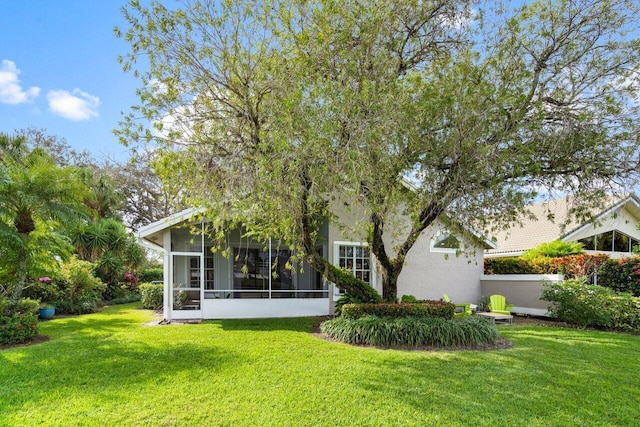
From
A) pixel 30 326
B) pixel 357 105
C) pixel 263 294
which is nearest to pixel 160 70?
pixel 357 105

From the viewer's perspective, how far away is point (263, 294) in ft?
46.7

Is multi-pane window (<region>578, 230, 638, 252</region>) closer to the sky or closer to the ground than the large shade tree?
closer to the ground

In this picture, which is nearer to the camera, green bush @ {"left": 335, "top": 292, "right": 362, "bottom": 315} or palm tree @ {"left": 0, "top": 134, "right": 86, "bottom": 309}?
palm tree @ {"left": 0, "top": 134, "right": 86, "bottom": 309}

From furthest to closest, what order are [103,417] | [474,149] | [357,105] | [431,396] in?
1. [474,149]
2. [357,105]
3. [431,396]
4. [103,417]

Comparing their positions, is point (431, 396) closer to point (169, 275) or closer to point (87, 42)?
point (169, 275)

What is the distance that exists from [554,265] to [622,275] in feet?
7.03

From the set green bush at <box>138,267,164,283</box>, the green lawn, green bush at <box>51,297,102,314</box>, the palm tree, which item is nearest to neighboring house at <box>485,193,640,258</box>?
the green lawn

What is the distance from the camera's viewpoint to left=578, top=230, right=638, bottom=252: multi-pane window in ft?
61.2

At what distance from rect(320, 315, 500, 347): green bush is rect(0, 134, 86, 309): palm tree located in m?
8.33

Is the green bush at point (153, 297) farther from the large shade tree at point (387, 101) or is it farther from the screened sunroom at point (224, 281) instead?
the large shade tree at point (387, 101)

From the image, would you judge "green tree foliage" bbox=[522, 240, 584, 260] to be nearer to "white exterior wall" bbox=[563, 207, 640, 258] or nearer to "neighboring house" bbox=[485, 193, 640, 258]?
"white exterior wall" bbox=[563, 207, 640, 258]

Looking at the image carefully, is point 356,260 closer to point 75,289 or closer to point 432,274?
point 432,274

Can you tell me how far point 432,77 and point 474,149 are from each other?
86.7 inches

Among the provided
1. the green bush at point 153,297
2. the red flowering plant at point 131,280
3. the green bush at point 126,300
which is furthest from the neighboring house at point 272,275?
the red flowering plant at point 131,280
